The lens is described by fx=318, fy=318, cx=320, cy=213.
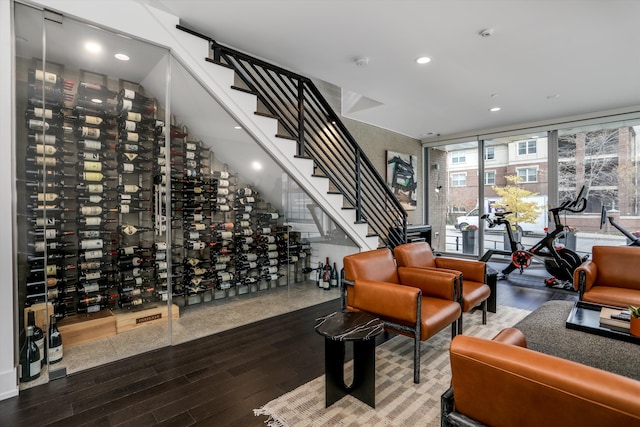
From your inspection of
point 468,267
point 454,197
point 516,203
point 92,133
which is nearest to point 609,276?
point 468,267

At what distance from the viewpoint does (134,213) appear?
10.9 feet

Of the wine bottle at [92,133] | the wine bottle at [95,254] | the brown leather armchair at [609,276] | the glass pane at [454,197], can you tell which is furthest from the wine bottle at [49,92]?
the glass pane at [454,197]

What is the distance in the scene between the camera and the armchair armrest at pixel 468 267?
3.54 m

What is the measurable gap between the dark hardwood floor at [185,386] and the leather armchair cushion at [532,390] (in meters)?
1.46

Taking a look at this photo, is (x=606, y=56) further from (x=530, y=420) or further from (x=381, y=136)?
(x=530, y=420)

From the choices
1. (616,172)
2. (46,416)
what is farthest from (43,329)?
(616,172)

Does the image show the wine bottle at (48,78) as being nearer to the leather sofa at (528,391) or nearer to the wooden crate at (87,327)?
the wooden crate at (87,327)

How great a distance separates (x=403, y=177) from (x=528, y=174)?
254cm

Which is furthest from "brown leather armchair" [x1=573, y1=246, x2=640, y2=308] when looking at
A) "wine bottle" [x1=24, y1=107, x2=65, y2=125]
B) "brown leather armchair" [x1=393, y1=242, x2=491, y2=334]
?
"wine bottle" [x1=24, y1=107, x2=65, y2=125]

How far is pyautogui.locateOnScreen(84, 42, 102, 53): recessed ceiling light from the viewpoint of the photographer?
275 cm

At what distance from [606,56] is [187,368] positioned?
541cm

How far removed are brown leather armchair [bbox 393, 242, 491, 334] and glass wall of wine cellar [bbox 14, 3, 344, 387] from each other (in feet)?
5.01

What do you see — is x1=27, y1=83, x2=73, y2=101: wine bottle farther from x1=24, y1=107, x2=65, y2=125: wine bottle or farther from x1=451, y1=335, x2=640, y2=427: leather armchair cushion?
x1=451, y1=335, x2=640, y2=427: leather armchair cushion

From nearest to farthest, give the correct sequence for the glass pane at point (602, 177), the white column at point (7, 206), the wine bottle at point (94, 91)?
the white column at point (7, 206) → the wine bottle at point (94, 91) → the glass pane at point (602, 177)
